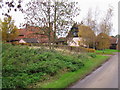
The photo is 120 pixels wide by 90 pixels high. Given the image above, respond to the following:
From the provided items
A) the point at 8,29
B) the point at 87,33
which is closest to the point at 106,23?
the point at 87,33

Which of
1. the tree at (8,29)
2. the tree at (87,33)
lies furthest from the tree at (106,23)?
the tree at (8,29)

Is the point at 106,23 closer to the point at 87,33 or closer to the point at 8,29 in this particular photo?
the point at 87,33

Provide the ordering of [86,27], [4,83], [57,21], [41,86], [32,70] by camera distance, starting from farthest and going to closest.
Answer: [86,27], [57,21], [32,70], [41,86], [4,83]

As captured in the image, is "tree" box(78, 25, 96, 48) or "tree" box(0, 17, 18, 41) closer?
"tree" box(0, 17, 18, 41)

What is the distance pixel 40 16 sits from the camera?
62.2 ft

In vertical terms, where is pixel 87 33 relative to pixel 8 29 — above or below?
below

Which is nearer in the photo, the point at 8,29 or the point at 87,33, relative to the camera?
the point at 8,29

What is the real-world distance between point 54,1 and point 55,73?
38.0 ft

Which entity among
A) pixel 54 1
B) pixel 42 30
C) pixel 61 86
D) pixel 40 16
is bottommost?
pixel 61 86

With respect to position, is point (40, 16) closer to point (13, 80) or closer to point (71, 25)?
point (71, 25)

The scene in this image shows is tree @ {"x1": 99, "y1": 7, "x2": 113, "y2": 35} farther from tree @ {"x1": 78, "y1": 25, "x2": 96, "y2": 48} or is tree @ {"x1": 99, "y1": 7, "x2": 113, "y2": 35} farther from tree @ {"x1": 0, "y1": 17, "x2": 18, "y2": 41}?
tree @ {"x1": 0, "y1": 17, "x2": 18, "y2": 41}

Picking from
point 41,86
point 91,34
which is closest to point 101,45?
point 91,34

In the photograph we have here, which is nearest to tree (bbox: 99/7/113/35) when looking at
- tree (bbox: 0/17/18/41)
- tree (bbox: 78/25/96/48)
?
tree (bbox: 78/25/96/48)

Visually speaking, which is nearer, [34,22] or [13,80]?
[13,80]
